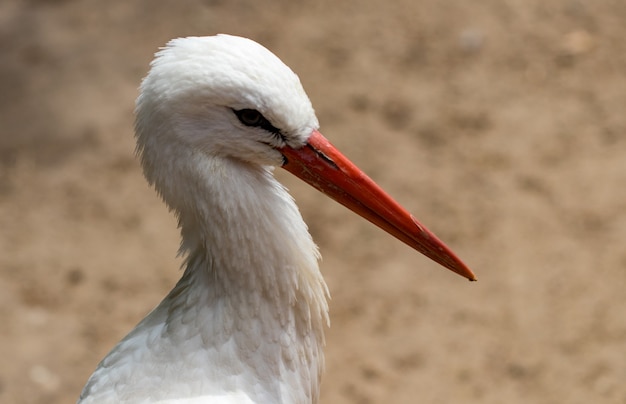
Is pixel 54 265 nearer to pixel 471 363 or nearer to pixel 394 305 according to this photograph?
pixel 394 305

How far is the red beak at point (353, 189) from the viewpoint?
8.63 ft

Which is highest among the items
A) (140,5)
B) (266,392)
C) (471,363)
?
(140,5)

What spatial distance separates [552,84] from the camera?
5.56 m

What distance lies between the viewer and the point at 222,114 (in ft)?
8.13

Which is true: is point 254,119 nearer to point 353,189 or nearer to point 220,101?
point 220,101

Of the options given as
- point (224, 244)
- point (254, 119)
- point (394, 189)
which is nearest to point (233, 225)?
point (224, 244)

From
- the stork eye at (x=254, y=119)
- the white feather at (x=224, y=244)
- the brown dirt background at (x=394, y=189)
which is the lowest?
the white feather at (x=224, y=244)

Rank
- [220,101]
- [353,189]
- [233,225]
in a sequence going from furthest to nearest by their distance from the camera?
1. [353,189]
2. [233,225]
3. [220,101]

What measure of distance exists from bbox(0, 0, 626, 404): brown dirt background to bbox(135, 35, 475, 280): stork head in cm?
191

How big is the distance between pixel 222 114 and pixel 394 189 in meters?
2.66

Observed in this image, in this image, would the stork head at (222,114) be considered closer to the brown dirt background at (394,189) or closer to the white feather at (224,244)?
the white feather at (224,244)

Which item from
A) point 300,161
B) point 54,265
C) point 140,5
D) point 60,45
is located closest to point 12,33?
point 60,45

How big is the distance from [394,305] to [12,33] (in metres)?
3.19

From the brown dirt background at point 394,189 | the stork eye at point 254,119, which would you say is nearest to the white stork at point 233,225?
the stork eye at point 254,119
